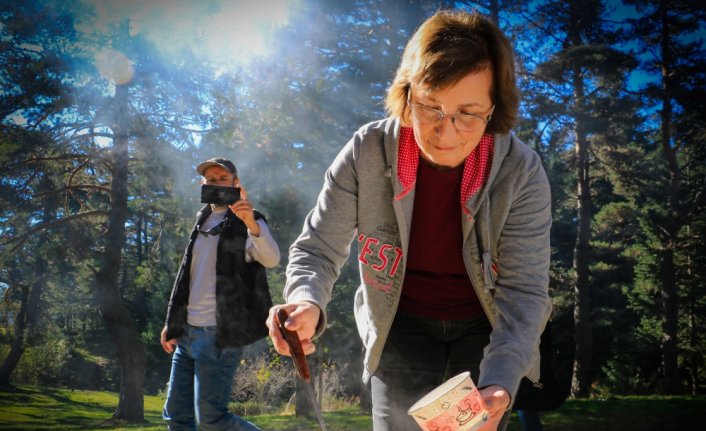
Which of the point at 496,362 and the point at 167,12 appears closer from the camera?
the point at 496,362

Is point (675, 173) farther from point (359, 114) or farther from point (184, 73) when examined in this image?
point (184, 73)

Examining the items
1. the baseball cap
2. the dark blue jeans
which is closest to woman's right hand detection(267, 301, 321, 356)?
the dark blue jeans

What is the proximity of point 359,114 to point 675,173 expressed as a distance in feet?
12.1

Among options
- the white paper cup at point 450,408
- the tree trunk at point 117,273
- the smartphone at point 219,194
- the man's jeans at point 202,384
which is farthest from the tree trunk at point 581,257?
the white paper cup at point 450,408

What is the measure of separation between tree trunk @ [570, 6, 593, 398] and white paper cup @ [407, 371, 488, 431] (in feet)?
18.8

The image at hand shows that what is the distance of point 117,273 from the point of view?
217 inches

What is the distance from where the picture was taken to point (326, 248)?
4.59ft

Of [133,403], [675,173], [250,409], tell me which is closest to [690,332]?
[675,173]

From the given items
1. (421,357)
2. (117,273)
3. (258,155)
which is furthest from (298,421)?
(421,357)

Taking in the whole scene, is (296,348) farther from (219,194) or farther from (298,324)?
(219,194)

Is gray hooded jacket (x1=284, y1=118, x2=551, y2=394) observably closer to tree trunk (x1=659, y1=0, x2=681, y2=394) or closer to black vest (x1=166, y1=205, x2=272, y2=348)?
black vest (x1=166, y1=205, x2=272, y2=348)

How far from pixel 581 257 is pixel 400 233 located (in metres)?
5.74

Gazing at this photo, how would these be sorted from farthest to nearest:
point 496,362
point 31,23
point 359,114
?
1. point 359,114
2. point 31,23
3. point 496,362

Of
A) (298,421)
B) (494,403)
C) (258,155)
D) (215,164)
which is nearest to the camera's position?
(494,403)
